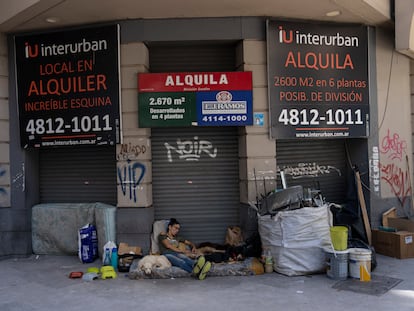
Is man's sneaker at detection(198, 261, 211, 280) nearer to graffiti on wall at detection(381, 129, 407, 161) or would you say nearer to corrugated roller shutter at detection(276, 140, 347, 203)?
corrugated roller shutter at detection(276, 140, 347, 203)

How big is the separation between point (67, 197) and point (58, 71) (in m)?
2.47

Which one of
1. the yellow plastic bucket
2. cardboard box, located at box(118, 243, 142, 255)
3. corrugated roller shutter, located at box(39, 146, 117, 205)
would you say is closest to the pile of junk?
the yellow plastic bucket

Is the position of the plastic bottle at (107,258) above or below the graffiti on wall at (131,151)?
below

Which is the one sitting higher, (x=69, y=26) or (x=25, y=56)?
(x=69, y=26)

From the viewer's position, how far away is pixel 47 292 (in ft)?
19.8

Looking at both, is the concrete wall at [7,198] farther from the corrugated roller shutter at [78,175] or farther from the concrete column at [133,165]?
the concrete column at [133,165]

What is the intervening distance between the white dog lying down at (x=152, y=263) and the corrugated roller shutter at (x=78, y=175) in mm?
1883

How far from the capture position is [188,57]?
26.7 feet

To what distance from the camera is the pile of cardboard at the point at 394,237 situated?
24.2 feet

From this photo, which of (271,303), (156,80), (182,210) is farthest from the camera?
(182,210)

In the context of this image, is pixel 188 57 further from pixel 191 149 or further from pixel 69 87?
pixel 69 87

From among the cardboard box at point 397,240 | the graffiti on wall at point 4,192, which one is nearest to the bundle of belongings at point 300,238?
the cardboard box at point 397,240

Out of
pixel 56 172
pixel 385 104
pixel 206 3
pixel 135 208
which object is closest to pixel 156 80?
pixel 206 3

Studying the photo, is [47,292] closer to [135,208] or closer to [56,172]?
[135,208]
